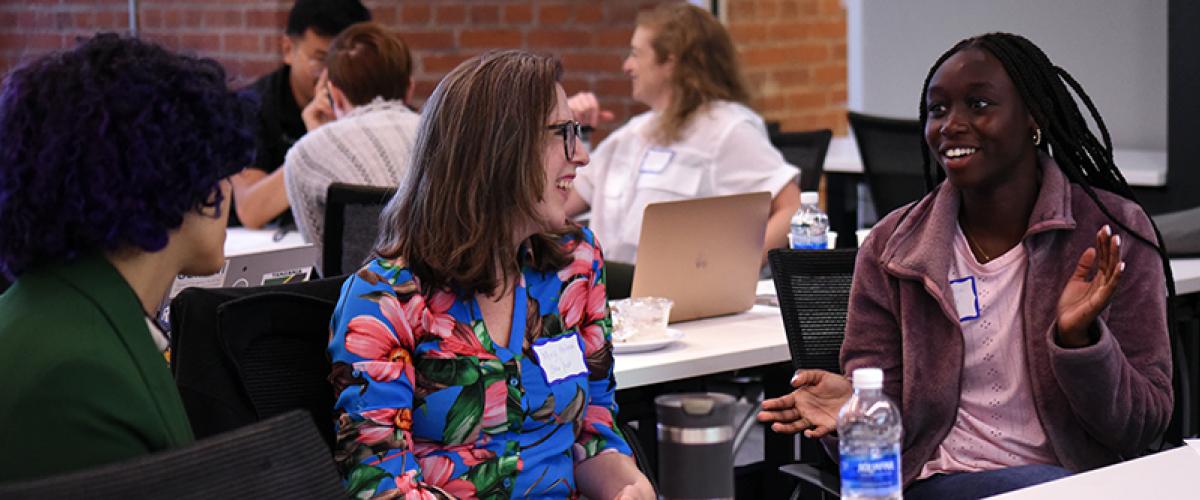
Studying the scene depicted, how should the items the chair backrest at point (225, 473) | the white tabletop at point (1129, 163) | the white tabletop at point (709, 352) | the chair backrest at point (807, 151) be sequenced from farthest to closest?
1. the chair backrest at point (807, 151)
2. the white tabletop at point (1129, 163)
3. the white tabletop at point (709, 352)
4. the chair backrest at point (225, 473)

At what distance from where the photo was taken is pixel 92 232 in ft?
4.70

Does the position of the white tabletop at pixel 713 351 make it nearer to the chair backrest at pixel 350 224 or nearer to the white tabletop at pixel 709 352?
the white tabletop at pixel 709 352

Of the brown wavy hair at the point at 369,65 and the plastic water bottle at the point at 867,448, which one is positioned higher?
the brown wavy hair at the point at 369,65

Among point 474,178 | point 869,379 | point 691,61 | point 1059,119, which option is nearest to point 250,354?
point 474,178

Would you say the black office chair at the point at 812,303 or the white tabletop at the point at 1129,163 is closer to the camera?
the black office chair at the point at 812,303

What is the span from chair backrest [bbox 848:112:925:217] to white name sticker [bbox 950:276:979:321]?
7.72ft

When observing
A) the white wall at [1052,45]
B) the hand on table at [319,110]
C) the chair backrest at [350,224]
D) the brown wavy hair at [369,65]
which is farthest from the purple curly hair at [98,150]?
the white wall at [1052,45]

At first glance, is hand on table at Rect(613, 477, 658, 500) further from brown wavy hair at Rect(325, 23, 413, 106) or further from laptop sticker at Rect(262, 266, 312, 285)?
brown wavy hair at Rect(325, 23, 413, 106)

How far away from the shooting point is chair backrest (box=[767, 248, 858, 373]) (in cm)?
240

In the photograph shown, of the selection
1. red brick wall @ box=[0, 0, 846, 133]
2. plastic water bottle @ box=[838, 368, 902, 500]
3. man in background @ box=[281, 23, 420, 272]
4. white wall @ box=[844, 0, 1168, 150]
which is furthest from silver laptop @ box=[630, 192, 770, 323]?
red brick wall @ box=[0, 0, 846, 133]

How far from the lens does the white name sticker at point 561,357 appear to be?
2.12 m

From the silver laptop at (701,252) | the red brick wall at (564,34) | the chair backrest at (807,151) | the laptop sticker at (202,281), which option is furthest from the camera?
the red brick wall at (564,34)

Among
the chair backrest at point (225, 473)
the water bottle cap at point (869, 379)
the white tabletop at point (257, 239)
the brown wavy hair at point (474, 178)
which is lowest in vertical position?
the white tabletop at point (257, 239)

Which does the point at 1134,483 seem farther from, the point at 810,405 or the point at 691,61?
the point at 691,61
